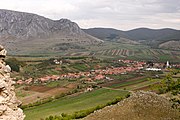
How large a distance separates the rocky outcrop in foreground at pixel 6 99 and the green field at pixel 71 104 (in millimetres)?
34411

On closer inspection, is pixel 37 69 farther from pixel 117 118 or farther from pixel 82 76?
pixel 117 118

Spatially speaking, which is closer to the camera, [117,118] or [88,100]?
[117,118]

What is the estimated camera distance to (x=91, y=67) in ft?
507

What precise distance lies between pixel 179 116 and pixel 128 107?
641 cm

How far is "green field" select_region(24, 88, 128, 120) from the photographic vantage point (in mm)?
60091

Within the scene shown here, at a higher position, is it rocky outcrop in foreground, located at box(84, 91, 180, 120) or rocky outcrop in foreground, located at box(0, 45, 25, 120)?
rocky outcrop in foreground, located at box(0, 45, 25, 120)

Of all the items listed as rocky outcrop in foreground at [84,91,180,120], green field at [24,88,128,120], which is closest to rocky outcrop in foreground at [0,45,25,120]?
rocky outcrop in foreground at [84,91,180,120]

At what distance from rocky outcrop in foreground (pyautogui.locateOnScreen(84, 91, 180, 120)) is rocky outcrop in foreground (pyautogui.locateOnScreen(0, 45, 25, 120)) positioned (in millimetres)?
17865

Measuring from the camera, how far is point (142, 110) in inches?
1480

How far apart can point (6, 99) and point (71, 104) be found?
159ft

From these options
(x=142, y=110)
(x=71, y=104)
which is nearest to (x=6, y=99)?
(x=142, y=110)

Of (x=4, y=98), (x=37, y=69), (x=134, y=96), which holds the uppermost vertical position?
(x=4, y=98)

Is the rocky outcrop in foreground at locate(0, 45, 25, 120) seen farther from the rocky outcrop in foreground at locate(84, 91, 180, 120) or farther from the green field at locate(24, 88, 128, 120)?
the green field at locate(24, 88, 128, 120)

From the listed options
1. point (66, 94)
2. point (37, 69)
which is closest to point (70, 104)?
point (66, 94)
